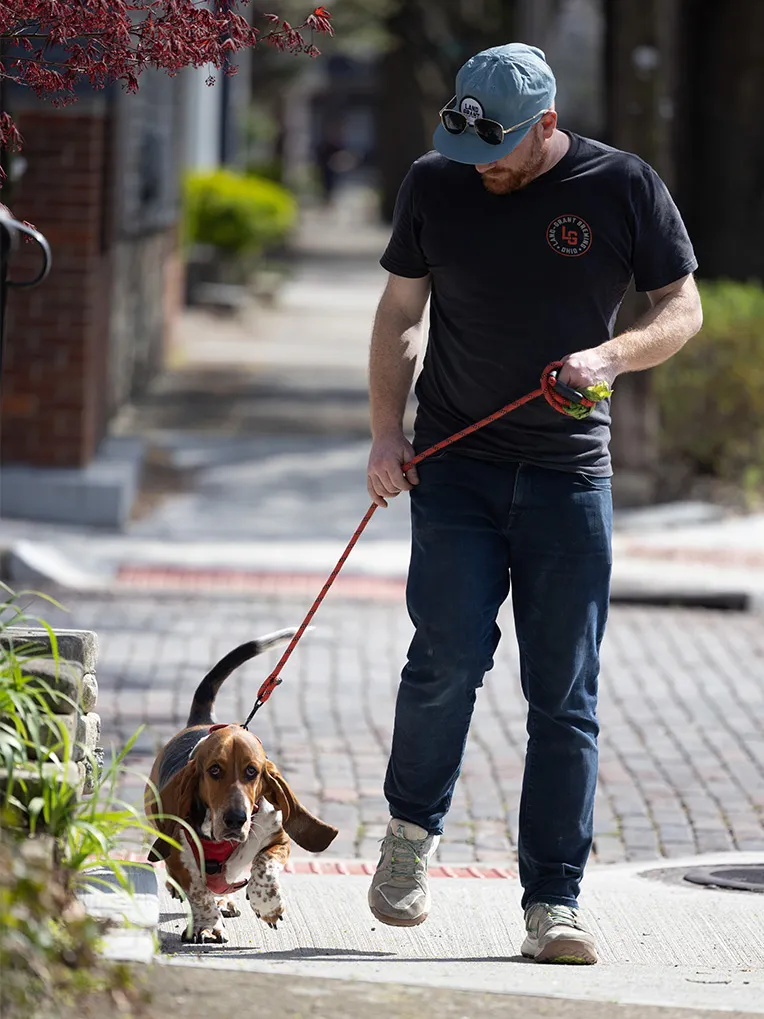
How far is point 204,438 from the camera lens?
560 inches

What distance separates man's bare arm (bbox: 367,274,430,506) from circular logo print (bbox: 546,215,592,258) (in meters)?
0.39

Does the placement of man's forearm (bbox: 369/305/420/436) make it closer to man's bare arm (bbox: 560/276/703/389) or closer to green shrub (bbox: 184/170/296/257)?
man's bare arm (bbox: 560/276/703/389)

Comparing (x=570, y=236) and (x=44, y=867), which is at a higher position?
(x=570, y=236)

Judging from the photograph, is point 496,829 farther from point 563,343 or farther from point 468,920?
point 563,343

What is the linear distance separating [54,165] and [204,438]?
392 cm

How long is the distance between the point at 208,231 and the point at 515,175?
20.0 meters

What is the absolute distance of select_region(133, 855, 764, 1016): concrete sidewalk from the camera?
3730 mm

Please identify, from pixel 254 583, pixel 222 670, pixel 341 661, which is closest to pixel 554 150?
pixel 222 670

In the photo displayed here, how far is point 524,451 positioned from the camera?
438 centimetres

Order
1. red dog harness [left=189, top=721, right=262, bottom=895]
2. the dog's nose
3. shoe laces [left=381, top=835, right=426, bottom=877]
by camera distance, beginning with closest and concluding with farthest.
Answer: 1. the dog's nose
2. red dog harness [left=189, top=721, right=262, bottom=895]
3. shoe laces [left=381, top=835, right=426, bottom=877]

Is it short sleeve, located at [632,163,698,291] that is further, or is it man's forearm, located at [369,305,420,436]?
man's forearm, located at [369,305,420,436]

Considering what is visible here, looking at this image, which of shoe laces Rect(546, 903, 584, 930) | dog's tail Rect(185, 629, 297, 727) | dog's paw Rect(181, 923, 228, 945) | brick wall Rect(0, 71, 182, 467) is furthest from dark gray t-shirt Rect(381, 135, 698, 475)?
brick wall Rect(0, 71, 182, 467)

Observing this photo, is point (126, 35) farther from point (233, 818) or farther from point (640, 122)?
point (640, 122)

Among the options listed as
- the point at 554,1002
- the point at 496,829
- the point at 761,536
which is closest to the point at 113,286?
the point at 761,536
